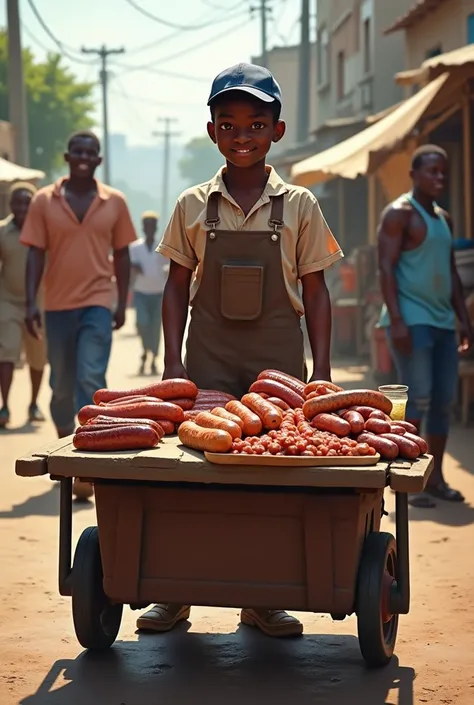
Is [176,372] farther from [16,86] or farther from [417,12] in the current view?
[16,86]

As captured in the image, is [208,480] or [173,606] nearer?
[208,480]

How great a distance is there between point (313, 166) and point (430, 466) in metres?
10.1

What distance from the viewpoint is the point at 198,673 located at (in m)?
4.83

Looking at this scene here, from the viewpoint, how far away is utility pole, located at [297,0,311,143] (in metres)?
36.7

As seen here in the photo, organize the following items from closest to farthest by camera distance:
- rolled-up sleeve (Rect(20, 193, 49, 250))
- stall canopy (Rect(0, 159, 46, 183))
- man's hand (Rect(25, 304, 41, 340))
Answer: rolled-up sleeve (Rect(20, 193, 49, 250)) < man's hand (Rect(25, 304, 41, 340)) < stall canopy (Rect(0, 159, 46, 183))

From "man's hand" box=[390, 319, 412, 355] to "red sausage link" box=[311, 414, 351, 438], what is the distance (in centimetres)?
349

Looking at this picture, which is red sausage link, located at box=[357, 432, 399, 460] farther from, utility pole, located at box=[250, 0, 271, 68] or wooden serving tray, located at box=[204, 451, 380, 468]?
utility pole, located at box=[250, 0, 271, 68]

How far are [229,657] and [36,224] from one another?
13.3 feet

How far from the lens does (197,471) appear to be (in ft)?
14.1

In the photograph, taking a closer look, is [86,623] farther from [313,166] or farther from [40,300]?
[313,166]

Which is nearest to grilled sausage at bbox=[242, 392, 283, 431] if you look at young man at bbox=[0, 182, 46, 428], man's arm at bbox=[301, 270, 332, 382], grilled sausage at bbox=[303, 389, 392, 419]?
grilled sausage at bbox=[303, 389, 392, 419]

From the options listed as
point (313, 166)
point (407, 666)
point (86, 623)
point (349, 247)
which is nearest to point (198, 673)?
point (86, 623)

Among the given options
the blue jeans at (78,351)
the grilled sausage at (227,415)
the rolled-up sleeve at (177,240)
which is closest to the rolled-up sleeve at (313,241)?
the rolled-up sleeve at (177,240)

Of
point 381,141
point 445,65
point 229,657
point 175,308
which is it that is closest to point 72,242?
point 175,308
